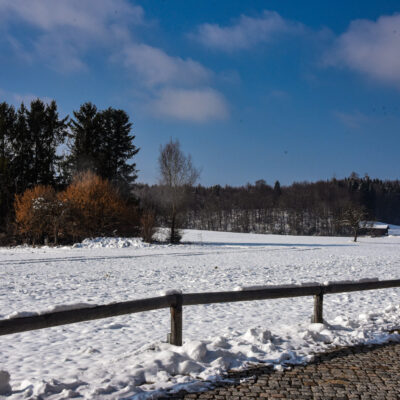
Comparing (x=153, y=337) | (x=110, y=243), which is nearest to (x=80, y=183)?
(x=110, y=243)

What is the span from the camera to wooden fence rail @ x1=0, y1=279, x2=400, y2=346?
4.30 metres

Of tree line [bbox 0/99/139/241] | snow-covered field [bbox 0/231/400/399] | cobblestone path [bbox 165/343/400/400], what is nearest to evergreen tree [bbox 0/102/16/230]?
tree line [bbox 0/99/139/241]

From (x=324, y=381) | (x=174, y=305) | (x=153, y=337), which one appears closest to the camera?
(x=324, y=381)

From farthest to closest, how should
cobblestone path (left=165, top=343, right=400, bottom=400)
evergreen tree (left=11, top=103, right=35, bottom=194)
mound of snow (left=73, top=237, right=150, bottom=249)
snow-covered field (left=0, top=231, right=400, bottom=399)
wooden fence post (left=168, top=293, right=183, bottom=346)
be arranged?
evergreen tree (left=11, top=103, right=35, bottom=194) < mound of snow (left=73, top=237, right=150, bottom=249) < wooden fence post (left=168, top=293, right=183, bottom=346) < snow-covered field (left=0, top=231, right=400, bottom=399) < cobblestone path (left=165, top=343, right=400, bottom=400)

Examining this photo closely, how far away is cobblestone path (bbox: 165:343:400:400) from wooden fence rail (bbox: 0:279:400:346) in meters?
1.13

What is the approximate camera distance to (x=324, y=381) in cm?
454

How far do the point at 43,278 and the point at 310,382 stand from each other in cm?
1166

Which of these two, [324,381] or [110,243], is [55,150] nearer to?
[110,243]

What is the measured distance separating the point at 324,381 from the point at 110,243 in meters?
28.9

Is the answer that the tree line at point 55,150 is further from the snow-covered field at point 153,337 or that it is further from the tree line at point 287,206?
the tree line at point 287,206

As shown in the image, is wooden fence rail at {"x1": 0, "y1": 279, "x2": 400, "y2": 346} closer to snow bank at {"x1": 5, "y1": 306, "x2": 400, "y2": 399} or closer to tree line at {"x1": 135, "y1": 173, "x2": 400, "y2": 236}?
snow bank at {"x1": 5, "y1": 306, "x2": 400, "y2": 399}

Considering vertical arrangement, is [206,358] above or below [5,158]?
below

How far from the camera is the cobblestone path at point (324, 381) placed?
4.15 m

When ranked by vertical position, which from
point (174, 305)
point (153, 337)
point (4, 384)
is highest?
point (174, 305)
